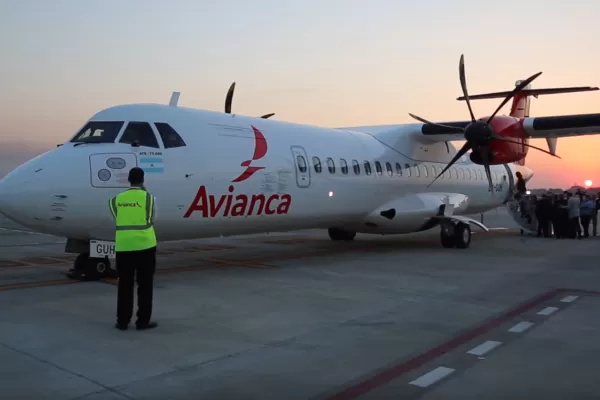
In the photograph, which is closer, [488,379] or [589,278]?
[488,379]

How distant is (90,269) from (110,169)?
1.75 m

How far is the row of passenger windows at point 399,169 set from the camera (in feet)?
41.8

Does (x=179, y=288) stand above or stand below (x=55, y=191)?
below

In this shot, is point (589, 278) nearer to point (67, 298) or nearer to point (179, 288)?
point (179, 288)

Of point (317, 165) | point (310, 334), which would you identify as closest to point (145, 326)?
point (310, 334)

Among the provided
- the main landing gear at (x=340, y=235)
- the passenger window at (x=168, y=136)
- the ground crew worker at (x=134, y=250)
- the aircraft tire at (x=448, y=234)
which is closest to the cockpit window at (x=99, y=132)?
the passenger window at (x=168, y=136)

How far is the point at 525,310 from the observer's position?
7367mm

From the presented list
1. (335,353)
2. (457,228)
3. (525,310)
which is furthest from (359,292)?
(457,228)

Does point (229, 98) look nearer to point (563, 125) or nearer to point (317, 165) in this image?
point (317, 165)

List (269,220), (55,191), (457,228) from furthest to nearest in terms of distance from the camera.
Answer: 1. (457,228)
2. (269,220)
3. (55,191)

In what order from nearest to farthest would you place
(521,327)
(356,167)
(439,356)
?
1. (439,356)
2. (521,327)
3. (356,167)

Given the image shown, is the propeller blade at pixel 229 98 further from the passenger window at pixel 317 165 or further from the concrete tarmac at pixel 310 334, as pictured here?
the concrete tarmac at pixel 310 334

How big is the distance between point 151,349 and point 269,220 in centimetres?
629

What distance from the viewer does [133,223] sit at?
6.28 m
